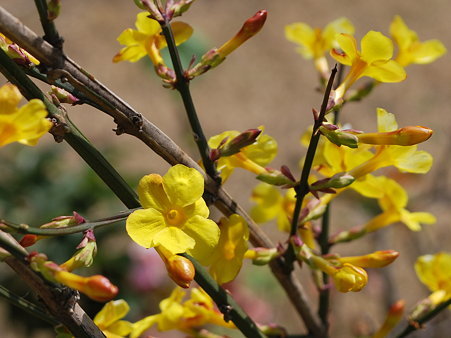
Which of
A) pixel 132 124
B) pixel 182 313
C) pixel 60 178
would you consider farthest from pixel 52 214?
pixel 132 124

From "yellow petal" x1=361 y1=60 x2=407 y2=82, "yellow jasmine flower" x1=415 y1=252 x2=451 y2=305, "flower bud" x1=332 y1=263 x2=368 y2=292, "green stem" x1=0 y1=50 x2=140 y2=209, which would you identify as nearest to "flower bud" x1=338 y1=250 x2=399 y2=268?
"flower bud" x1=332 y1=263 x2=368 y2=292

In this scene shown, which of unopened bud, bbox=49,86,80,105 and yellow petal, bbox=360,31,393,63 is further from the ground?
unopened bud, bbox=49,86,80,105

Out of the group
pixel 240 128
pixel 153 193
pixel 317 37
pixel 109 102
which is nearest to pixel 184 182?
pixel 153 193

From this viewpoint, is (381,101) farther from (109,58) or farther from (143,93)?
(109,58)

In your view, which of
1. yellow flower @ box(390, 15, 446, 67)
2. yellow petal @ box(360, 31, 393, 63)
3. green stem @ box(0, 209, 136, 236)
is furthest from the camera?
yellow flower @ box(390, 15, 446, 67)

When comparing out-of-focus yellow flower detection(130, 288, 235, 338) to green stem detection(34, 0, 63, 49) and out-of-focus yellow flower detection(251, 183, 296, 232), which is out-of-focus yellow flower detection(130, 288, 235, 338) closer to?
out-of-focus yellow flower detection(251, 183, 296, 232)

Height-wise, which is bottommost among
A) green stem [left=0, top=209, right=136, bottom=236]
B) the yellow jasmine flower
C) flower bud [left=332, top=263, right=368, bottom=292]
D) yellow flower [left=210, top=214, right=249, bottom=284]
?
the yellow jasmine flower

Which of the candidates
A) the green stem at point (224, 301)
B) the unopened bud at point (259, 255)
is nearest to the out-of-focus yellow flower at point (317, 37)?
the unopened bud at point (259, 255)
